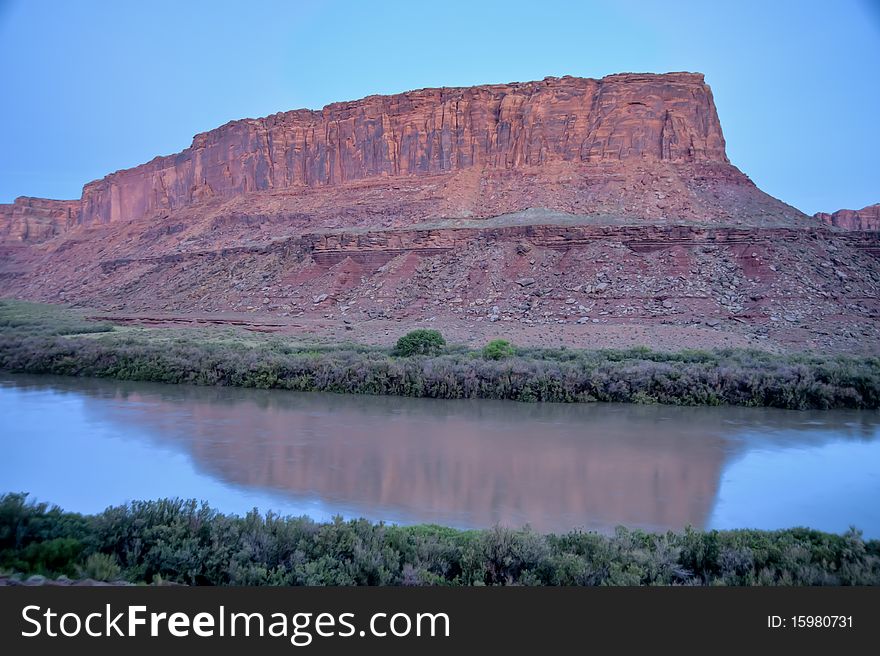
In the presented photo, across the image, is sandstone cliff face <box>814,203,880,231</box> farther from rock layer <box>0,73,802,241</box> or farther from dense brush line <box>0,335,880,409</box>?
dense brush line <box>0,335,880,409</box>

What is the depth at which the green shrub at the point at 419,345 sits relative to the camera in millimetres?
19609

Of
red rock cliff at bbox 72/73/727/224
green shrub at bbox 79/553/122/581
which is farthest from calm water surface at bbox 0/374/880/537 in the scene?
red rock cliff at bbox 72/73/727/224

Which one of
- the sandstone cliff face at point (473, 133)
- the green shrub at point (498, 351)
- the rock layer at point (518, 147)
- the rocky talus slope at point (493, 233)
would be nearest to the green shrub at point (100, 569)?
the green shrub at point (498, 351)

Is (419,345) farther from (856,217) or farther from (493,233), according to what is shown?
(856,217)

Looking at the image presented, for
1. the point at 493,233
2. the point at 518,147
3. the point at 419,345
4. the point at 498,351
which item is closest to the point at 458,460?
the point at 498,351

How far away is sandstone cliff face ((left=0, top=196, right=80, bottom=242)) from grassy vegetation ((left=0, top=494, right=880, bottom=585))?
102m

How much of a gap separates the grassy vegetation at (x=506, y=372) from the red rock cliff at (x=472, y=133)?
30.9 m

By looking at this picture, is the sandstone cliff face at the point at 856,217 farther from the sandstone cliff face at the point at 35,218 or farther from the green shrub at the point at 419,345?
the sandstone cliff face at the point at 35,218

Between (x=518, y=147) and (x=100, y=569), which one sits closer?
(x=100, y=569)

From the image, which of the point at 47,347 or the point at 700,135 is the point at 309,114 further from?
the point at 47,347

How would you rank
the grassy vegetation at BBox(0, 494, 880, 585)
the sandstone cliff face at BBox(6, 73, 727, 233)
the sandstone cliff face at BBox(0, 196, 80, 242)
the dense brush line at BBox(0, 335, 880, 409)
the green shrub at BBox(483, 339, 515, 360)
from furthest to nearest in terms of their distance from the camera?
the sandstone cliff face at BBox(0, 196, 80, 242) → the sandstone cliff face at BBox(6, 73, 727, 233) → the green shrub at BBox(483, 339, 515, 360) → the dense brush line at BBox(0, 335, 880, 409) → the grassy vegetation at BBox(0, 494, 880, 585)

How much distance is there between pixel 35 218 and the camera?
96.3 metres

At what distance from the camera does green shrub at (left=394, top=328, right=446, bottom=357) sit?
19609 mm

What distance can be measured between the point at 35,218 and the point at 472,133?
80.3m
